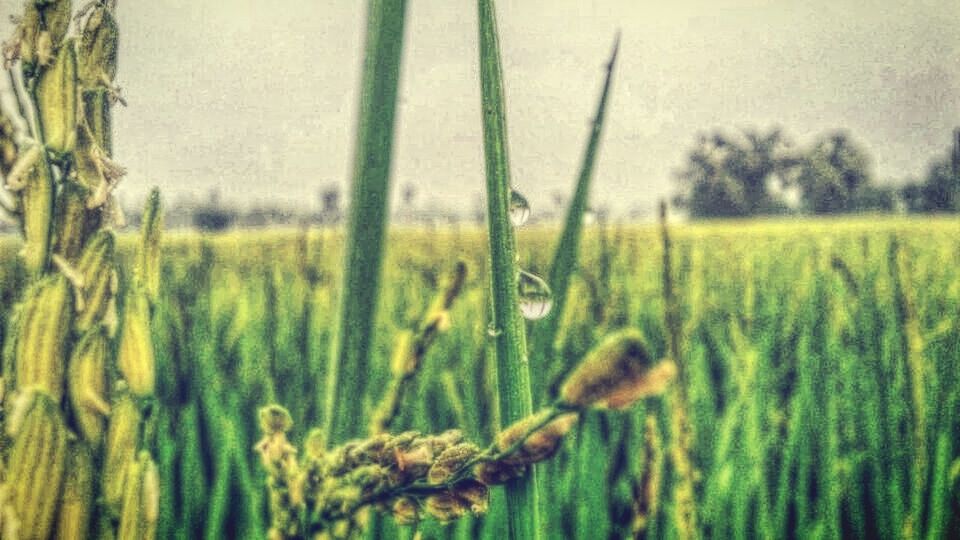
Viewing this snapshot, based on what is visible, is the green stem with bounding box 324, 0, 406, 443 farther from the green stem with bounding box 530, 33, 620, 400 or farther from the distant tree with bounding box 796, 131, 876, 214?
the distant tree with bounding box 796, 131, 876, 214

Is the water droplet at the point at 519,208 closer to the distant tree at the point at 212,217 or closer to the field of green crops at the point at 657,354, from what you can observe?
the field of green crops at the point at 657,354

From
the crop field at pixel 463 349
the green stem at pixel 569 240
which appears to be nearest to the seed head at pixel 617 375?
the crop field at pixel 463 349

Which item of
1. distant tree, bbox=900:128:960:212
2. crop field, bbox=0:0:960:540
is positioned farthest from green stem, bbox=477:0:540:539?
distant tree, bbox=900:128:960:212

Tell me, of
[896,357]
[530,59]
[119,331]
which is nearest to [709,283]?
[896,357]

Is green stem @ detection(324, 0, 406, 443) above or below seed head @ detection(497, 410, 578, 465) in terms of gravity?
above

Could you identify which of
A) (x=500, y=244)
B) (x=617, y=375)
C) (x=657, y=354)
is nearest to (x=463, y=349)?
(x=657, y=354)

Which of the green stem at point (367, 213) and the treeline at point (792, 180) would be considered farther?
the treeline at point (792, 180)
